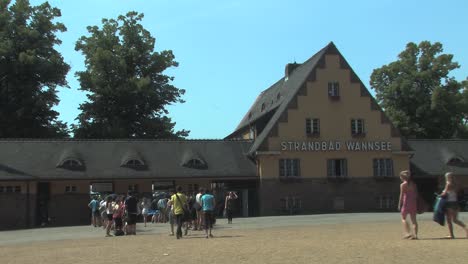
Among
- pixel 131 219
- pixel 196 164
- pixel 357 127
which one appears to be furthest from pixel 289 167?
pixel 131 219

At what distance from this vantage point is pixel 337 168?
42.9 m

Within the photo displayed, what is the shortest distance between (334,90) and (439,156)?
10.5 metres

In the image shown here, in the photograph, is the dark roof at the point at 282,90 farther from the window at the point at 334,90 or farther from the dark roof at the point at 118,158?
the dark roof at the point at 118,158

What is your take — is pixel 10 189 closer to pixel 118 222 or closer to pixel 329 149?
pixel 118 222

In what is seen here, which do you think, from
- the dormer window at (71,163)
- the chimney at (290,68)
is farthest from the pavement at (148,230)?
the chimney at (290,68)

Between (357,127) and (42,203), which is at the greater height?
(357,127)

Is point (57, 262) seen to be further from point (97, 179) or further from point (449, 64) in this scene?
point (449, 64)

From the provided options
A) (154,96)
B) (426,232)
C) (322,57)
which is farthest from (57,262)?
(154,96)

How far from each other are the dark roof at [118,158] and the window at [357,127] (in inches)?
315

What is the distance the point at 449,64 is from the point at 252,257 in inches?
2091

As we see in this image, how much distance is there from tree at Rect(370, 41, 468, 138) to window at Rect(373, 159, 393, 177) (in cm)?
1639

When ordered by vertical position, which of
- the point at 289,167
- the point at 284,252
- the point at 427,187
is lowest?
the point at 284,252

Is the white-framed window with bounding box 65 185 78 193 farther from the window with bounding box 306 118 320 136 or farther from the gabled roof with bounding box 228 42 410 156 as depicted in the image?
the window with bounding box 306 118 320 136

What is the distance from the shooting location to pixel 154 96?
2206 inches
